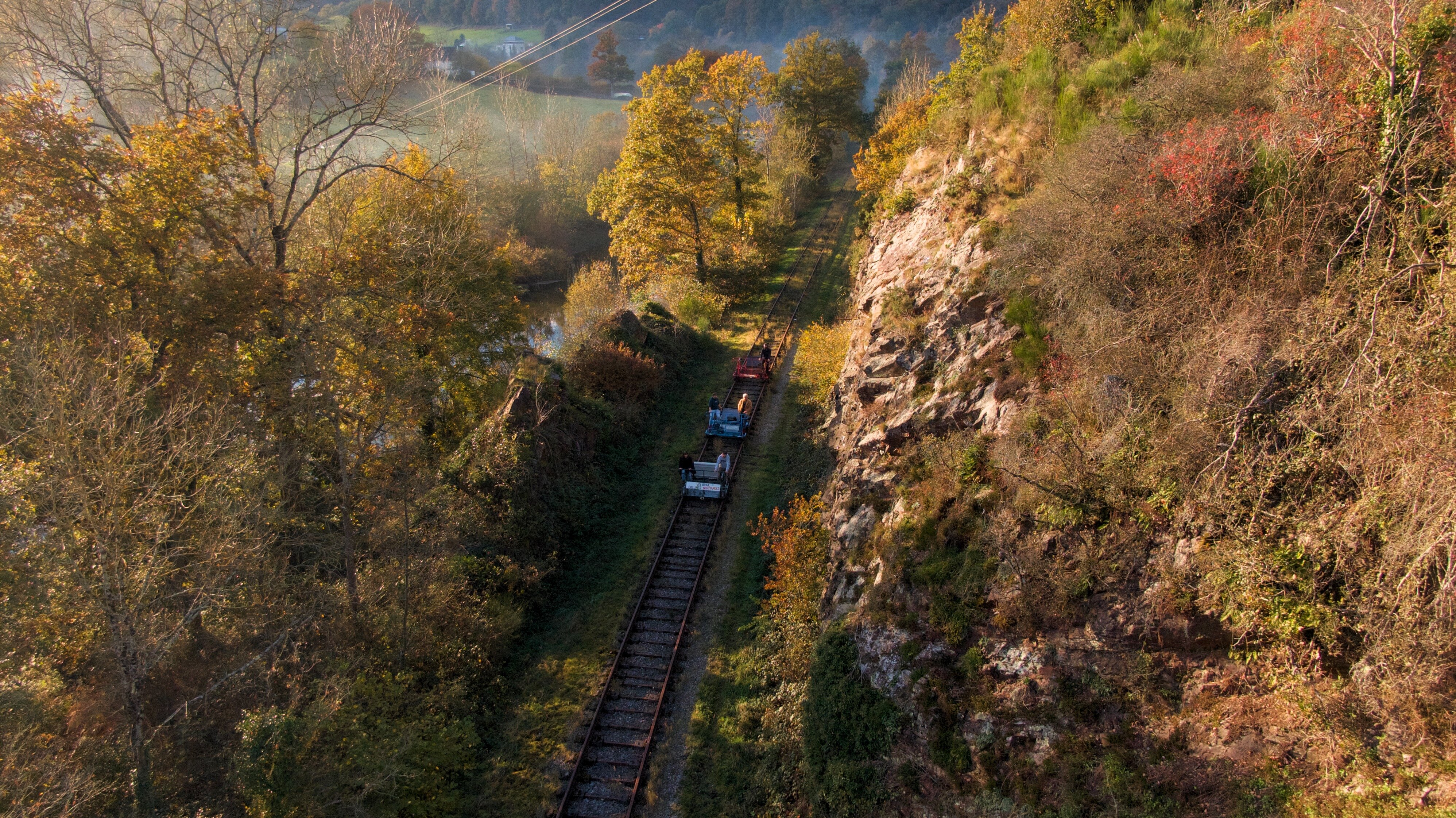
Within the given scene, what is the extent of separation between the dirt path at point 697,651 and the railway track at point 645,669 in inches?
7.2

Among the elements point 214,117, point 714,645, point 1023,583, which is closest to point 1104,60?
point 1023,583

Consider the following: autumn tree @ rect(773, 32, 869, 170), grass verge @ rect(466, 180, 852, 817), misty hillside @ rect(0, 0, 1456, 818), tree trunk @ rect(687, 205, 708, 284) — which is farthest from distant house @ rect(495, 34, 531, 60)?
grass verge @ rect(466, 180, 852, 817)

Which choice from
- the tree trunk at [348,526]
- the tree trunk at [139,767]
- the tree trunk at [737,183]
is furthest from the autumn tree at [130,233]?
the tree trunk at [737,183]

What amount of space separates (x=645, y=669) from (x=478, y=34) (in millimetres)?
101129

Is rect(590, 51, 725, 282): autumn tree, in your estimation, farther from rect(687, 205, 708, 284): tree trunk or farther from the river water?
the river water

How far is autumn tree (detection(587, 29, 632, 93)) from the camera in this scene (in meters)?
73.7

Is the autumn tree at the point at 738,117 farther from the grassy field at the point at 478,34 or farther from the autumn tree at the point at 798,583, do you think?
the grassy field at the point at 478,34

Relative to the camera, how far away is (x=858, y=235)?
3300 centimetres

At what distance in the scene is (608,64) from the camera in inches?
2940

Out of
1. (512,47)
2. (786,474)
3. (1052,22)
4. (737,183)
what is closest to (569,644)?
(786,474)

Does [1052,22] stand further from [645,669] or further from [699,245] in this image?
[699,245]

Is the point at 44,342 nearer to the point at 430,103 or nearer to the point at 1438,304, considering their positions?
the point at 1438,304

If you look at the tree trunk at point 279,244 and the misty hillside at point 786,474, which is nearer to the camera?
the misty hillside at point 786,474

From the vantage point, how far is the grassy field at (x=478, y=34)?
2992 inches
